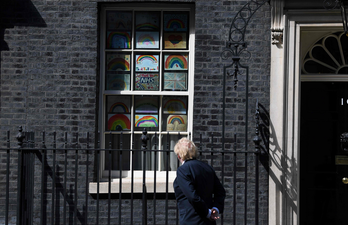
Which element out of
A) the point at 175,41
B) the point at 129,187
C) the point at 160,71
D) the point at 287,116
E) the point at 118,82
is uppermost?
the point at 175,41

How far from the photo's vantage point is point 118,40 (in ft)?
20.4

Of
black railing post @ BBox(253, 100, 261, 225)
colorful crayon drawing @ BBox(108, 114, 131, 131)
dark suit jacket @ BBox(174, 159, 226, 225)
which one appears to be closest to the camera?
dark suit jacket @ BBox(174, 159, 226, 225)

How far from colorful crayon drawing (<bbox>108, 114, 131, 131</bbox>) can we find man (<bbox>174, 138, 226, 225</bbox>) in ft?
7.13

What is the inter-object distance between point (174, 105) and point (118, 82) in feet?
2.92

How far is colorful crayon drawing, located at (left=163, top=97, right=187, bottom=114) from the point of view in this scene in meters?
6.17

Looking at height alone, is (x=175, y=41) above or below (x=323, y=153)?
above

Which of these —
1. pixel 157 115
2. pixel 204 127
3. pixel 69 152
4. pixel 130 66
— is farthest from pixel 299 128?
pixel 69 152

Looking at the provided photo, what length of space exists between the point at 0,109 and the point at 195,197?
3.50 m

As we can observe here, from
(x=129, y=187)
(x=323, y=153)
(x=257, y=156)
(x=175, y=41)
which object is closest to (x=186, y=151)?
(x=257, y=156)

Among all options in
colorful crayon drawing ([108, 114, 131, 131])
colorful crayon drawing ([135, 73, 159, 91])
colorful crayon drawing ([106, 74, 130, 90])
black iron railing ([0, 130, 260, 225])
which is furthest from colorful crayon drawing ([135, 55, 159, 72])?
black iron railing ([0, 130, 260, 225])

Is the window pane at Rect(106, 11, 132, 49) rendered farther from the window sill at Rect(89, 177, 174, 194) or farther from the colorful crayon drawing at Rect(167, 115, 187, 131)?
the window sill at Rect(89, 177, 174, 194)

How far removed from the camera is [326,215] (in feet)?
20.3

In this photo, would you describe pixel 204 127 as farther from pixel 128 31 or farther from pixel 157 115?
pixel 128 31

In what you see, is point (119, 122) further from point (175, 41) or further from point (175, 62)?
point (175, 41)
